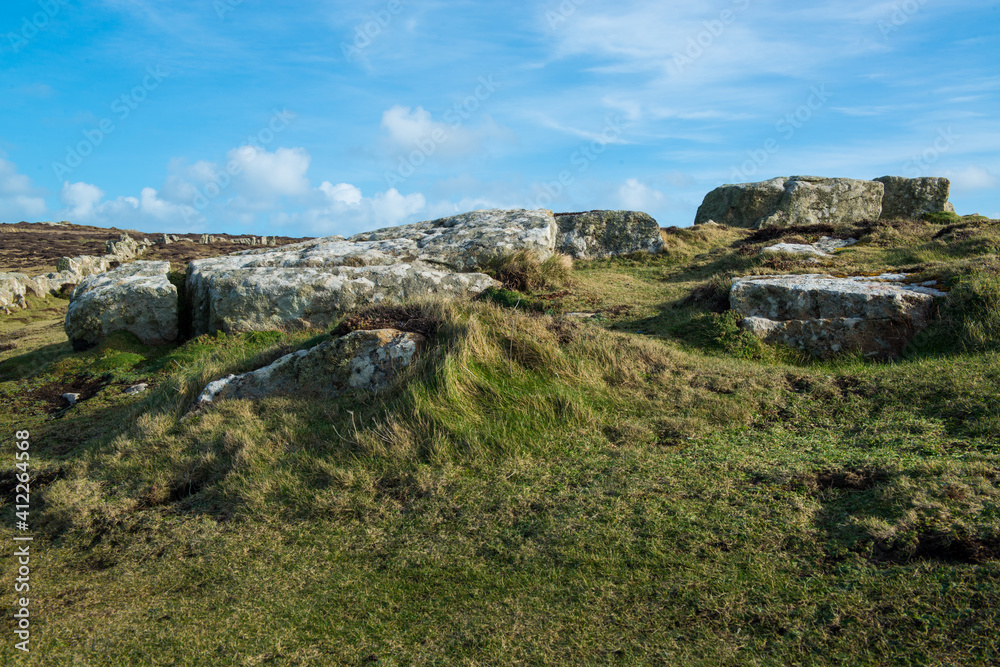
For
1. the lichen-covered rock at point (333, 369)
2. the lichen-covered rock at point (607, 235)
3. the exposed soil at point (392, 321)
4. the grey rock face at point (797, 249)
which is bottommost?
the lichen-covered rock at point (333, 369)

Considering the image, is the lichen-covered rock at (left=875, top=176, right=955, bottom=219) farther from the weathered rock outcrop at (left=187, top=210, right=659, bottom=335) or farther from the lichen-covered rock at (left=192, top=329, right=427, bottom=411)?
the lichen-covered rock at (left=192, top=329, right=427, bottom=411)

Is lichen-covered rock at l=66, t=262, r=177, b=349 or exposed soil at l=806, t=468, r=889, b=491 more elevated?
lichen-covered rock at l=66, t=262, r=177, b=349

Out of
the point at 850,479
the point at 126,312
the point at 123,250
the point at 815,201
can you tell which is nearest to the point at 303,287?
the point at 126,312

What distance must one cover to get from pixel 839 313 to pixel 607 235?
911 cm

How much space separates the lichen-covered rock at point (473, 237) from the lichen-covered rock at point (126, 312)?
16.1ft

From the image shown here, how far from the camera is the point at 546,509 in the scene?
445 cm

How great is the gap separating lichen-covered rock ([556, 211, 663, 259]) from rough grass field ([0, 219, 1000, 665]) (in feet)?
28.6

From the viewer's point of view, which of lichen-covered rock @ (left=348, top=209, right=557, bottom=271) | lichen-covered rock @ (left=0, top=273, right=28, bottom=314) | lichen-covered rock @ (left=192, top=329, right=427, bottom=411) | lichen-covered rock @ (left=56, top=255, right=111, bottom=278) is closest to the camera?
lichen-covered rock @ (left=192, top=329, right=427, bottom=411)

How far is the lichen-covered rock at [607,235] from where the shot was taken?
647 inches

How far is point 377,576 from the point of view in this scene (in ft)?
12.9

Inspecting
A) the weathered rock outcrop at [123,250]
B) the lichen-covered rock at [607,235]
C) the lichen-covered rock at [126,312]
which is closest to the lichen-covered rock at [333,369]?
the lichen-covered rock at [126,312]

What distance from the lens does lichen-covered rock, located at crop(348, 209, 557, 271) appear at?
12.7 m

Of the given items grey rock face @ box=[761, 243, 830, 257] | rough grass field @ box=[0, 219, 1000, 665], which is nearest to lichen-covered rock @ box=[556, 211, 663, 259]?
grey rock face @ box=[761, 243, 830, 257]

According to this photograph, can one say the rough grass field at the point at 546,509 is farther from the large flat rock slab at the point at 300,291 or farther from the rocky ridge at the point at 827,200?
the rocky ridge at the point at 827,200
